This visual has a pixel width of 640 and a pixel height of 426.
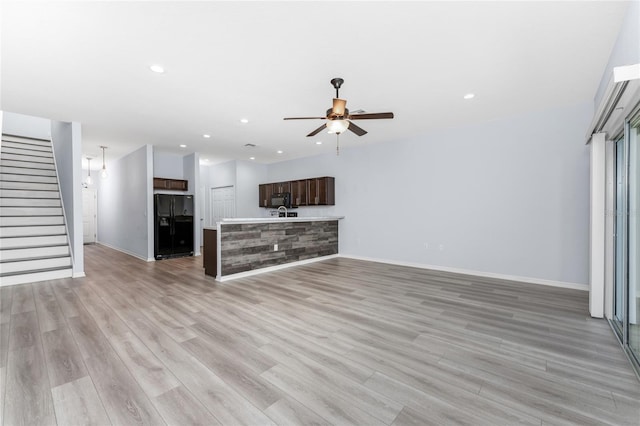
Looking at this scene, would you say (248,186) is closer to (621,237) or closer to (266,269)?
(266,269)

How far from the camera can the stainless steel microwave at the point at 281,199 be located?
25.1ft

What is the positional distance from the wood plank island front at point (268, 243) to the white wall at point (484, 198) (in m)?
0.81

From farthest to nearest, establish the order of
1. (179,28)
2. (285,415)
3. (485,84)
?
(485,84)
(179,28)
(285,415)

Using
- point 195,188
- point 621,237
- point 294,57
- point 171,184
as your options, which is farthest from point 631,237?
point 171,184

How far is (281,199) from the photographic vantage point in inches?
305

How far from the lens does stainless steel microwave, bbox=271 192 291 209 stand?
7641 mm

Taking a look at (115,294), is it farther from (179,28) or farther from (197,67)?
(179,28)

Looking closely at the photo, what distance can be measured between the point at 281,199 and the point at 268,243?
8.23ft

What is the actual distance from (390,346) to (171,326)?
223 centimetres

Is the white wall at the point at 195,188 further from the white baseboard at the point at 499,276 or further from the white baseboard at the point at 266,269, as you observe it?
the white baseboard at the point at 499,276

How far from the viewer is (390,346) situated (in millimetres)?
2398

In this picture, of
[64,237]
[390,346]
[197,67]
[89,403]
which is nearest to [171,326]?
[89,403]

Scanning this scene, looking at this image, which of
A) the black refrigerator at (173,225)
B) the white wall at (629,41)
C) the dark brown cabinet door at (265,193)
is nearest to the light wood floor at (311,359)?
the white wall at (629,41)

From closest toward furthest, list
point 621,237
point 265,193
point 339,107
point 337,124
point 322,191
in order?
point 621,237 < point 339,107 < point 337,124 < point 322,191 < point 265,193
